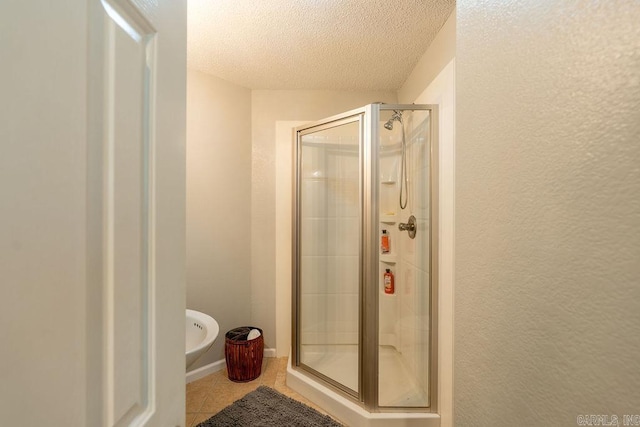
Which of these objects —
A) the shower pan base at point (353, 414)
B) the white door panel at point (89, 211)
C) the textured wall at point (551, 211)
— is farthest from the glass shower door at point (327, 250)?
the white door panel at point (89, 211)

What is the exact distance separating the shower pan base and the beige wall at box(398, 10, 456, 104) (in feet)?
6.31

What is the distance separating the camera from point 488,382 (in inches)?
23.2

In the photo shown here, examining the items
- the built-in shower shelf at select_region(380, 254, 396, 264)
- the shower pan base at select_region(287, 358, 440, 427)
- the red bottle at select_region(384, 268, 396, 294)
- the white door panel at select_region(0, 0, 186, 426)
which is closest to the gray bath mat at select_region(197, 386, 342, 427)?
the shower pan base at select_region(287, 358, 440, 427)

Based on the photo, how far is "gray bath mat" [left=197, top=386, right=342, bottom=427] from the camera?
1432mm

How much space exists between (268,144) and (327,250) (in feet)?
3.45

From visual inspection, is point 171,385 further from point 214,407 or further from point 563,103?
point 214,407

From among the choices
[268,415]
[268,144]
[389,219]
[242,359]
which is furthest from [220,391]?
[268,144]

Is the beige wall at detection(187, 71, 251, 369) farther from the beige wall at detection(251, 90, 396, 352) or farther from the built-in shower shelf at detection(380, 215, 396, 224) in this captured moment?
the built-in shower shelf at detection(380, 215, 396, 224)

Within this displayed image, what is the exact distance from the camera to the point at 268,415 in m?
1.49

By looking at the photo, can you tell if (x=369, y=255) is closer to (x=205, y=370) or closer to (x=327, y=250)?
(x=327, y=250)

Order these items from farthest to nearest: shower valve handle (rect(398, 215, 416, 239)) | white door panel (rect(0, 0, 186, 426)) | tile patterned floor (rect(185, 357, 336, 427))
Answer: shower valve handle (rect(398, 215, 416, 239))
tile patterned floor (rect(185, 357, 336, 427))
white door panel (rect(0, 0, 186, 426))

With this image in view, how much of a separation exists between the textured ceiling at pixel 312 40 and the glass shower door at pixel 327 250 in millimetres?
500

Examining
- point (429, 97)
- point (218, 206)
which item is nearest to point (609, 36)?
point (429, 97)

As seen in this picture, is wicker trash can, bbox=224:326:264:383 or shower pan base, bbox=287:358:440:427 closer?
shower pan base, bbox=287:358:440:427
